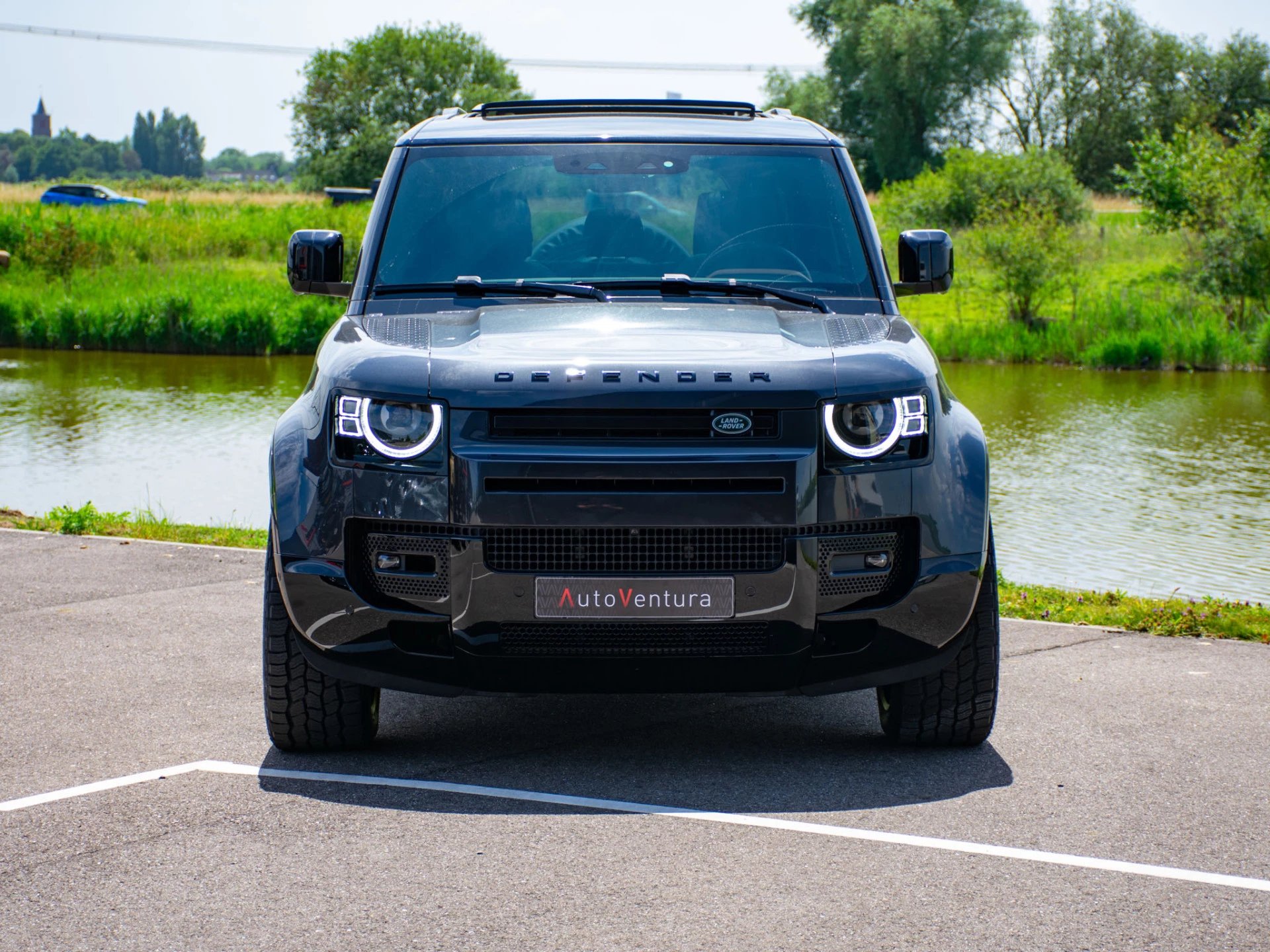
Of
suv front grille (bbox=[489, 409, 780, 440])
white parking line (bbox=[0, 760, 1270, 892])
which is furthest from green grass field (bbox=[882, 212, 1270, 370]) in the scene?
white parking line (bbox=[0, 760, 1270, 892])

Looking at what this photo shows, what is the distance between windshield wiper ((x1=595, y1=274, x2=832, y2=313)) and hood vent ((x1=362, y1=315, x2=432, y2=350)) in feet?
2.32

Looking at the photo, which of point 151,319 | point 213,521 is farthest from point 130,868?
point 151,319

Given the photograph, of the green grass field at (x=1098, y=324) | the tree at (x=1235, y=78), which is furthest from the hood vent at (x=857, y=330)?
the tree at (x=1235, y=78)

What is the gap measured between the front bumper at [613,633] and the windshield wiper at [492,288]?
1.21m

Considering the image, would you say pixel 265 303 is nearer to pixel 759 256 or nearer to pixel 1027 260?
pixel 1027 260

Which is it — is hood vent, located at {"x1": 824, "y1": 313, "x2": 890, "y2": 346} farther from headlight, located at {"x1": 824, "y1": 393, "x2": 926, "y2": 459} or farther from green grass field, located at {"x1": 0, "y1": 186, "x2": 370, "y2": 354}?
green grass field, located at {"x1": 0, "y1": 186, "x2": 370, "y2": 354}

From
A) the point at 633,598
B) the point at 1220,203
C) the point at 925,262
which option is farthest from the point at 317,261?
the point at 1220,203

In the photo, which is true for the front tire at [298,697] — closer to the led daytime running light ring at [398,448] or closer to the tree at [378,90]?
the led daytime running light ring at [398,448]

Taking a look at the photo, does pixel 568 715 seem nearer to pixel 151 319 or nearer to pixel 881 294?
pixel 881 294

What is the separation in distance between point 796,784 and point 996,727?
3.58 feet

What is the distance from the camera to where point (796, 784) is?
14.8 ft

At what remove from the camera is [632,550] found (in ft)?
13.8

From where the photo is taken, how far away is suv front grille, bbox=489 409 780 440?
418 centimetres

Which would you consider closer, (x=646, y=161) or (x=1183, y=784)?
(x=1183, y=784)
